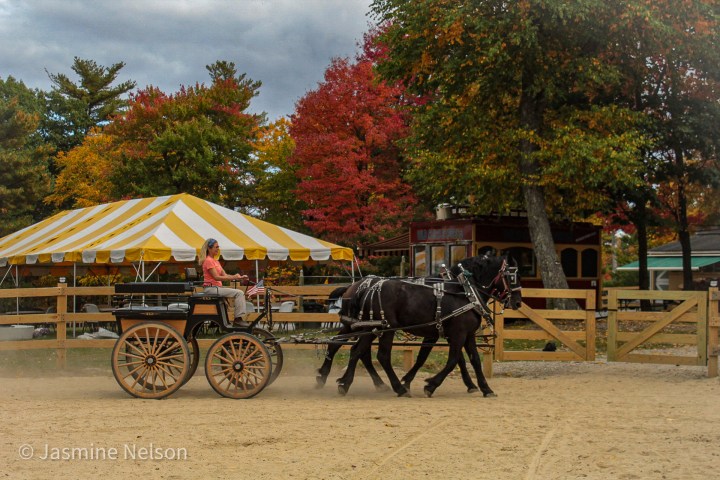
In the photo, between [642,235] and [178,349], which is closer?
[178,349]

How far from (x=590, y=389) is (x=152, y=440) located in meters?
5.86

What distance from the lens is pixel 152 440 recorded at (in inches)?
271

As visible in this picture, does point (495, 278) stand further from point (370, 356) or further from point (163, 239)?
point (163, 239)

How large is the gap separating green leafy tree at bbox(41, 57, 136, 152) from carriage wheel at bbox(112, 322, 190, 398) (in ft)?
144

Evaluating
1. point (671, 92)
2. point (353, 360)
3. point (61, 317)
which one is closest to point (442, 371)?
point (353, 360)

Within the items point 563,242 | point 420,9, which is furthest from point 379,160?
point 420,9

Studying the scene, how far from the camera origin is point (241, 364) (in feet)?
30.6

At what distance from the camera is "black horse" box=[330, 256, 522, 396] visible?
31.7 ft

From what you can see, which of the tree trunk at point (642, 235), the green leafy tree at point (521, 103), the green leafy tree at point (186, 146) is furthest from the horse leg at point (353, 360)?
the green leafy tree at point (186, 146)

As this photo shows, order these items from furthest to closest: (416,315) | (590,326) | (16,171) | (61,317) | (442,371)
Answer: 1. (16,171)
2. (590,326)
3. (61,317)
4. (416,315)
5. (442,371)

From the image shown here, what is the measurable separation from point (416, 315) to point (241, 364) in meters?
2.08

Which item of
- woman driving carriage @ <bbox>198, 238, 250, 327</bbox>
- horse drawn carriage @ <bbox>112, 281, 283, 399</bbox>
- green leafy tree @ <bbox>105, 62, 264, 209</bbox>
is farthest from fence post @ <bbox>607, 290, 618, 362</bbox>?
green leafy tree @ <bbox>105, 62, 264, 209</bbox>

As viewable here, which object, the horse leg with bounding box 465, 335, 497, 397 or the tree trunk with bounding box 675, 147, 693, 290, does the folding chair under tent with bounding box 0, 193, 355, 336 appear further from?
the tree trunk with bounding box 675, 147, 693, 290

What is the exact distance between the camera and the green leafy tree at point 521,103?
19.7 m
